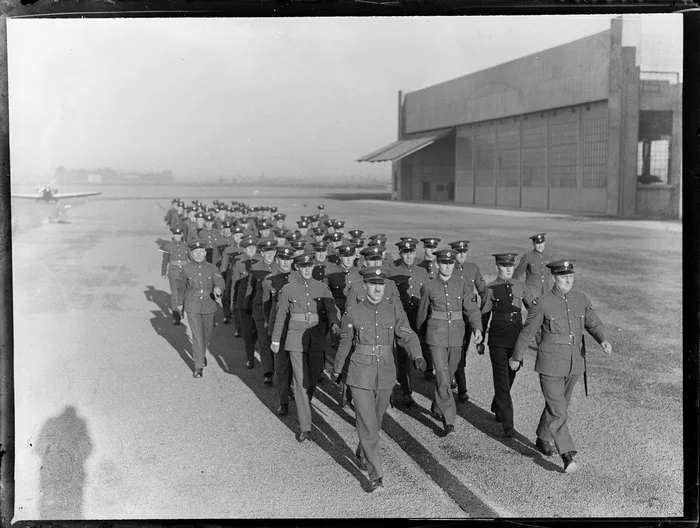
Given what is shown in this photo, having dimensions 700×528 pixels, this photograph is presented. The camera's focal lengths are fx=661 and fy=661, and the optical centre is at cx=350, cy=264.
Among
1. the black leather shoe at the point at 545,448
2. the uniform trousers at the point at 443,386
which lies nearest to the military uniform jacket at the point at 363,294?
the uniform trousers at the point at 443,386

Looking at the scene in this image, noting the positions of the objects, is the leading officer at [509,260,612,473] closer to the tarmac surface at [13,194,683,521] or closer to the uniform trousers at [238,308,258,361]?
the tarmac surface at [13,194,683,521]

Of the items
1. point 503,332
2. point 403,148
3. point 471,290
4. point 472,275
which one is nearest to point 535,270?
point 472,275

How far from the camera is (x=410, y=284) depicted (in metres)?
8.54

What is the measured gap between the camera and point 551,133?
3538 cm

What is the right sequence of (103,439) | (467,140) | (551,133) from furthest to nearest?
(467,140) → (551,133) → (103,439)

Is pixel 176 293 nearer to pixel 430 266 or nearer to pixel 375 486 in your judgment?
pixel 430 266

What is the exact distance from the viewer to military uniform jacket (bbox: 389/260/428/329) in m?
8.45

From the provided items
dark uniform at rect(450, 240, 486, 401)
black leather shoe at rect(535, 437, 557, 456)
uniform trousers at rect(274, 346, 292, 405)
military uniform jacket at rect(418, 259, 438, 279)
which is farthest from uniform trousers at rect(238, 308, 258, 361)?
black leather shoe at rect(535, 437, 557, 456)

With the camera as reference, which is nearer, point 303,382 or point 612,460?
point 612,460

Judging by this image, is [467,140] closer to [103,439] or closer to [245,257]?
[245,257]

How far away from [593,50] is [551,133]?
205 inches

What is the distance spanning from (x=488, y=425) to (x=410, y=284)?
7.27 feet

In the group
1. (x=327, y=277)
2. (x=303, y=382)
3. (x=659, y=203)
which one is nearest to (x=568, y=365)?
(x=303, y=382)

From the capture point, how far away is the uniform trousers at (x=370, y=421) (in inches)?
220
